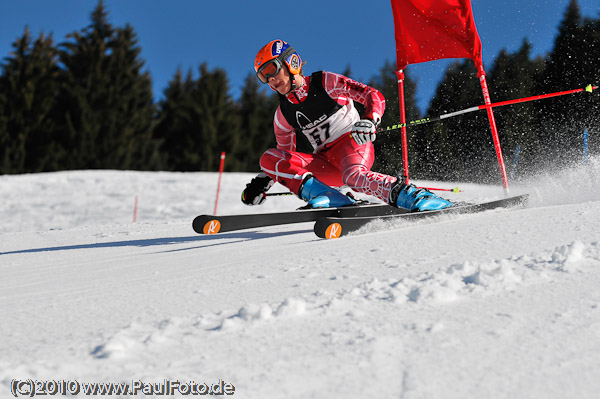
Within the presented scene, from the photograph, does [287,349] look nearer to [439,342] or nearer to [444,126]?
[439,342]

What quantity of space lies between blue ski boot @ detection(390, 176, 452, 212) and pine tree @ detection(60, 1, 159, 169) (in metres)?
20.4

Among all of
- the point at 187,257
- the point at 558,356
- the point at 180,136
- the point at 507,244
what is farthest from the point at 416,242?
the point at 180,136

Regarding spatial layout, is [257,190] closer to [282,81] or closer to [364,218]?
[282,81]

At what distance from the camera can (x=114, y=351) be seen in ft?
4.77

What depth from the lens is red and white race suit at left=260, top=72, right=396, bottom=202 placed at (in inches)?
165

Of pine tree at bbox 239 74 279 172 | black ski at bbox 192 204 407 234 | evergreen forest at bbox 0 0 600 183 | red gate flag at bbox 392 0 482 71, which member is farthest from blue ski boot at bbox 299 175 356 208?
pine tree at bbox 239 74 279 172

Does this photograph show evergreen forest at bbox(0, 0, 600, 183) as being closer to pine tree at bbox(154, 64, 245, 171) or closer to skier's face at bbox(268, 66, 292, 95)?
pine tree at bbox(154, 64, 245, 171)

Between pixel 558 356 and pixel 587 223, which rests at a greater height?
pixel 587 223

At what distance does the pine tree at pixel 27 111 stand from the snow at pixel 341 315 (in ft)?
63.0

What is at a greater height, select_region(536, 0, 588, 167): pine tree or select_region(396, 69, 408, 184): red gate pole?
select_region(536, 0, 588, 167): pine tree

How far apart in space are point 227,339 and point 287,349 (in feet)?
0.66

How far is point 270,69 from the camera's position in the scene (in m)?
4.11

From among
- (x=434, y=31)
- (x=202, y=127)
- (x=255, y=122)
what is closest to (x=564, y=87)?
(x=255, y=122)

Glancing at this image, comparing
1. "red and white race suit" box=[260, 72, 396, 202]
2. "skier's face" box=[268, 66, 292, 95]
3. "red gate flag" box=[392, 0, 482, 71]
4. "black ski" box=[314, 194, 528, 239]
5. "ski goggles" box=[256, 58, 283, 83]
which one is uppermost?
"red gate flag" box=[392, 0, 482, 71]
